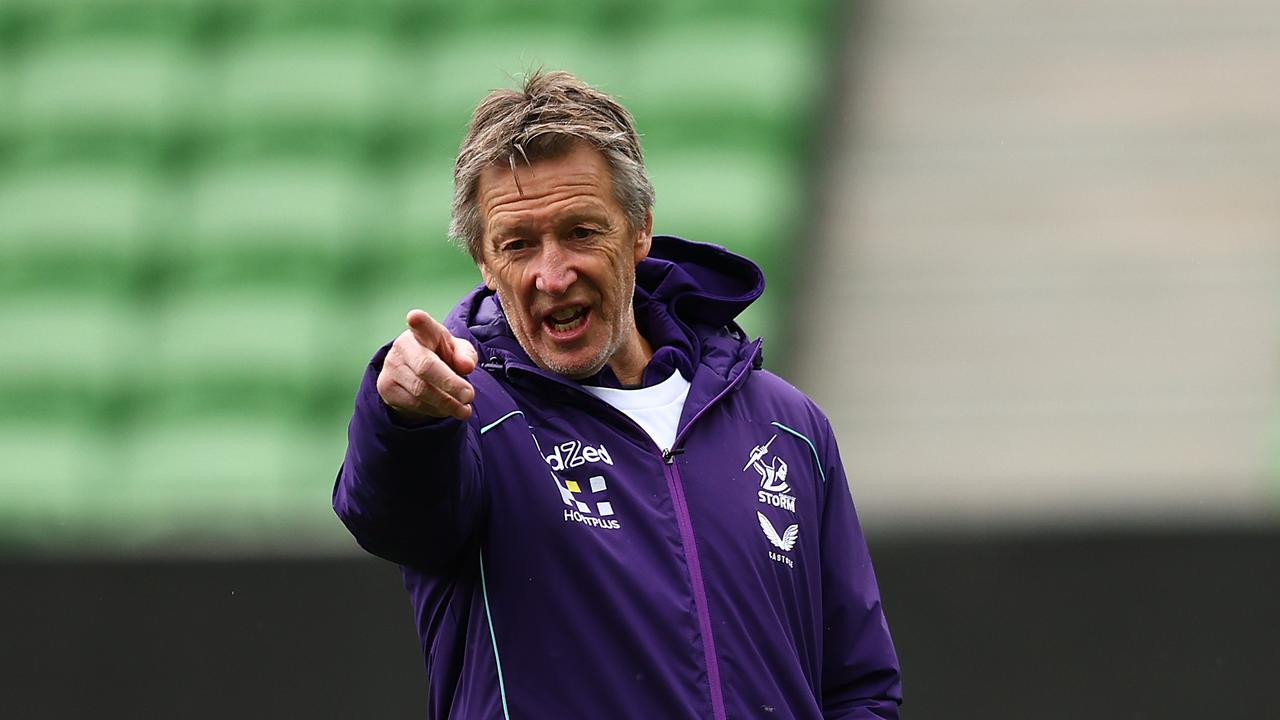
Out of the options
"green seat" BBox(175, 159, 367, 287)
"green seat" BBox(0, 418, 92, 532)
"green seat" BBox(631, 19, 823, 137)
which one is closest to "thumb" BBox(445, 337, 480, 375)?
"green seat" BBox(0, 418, 92, 532)

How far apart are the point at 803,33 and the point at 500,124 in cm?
505

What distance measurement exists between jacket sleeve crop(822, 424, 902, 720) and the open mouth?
0.43 m

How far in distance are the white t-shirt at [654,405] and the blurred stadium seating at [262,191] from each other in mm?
3143

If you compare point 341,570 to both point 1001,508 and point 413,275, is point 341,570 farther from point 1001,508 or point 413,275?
point 413,275

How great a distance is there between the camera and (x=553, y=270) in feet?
6.77

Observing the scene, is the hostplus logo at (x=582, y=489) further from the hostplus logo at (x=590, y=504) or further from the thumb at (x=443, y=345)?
the thumb at (x=443, y=345)

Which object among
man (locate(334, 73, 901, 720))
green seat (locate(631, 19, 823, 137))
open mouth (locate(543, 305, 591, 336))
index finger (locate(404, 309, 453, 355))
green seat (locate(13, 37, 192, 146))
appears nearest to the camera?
index finger (locate(404, 309, 453, 355))

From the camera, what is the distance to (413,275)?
6.27 m

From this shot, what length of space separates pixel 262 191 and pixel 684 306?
4668 mm

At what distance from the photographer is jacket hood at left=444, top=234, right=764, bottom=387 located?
2230 millimetres

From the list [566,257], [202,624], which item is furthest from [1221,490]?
[566,257]

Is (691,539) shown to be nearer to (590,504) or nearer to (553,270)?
(590,504)

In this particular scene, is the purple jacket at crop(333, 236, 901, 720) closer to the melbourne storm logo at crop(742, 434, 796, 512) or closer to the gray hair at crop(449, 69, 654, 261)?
the melbourne storm logo at crop(742, 434, 796, 512)

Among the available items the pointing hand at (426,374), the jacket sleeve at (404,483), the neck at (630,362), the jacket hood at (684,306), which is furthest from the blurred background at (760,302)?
the pointing hand at (426,374)
